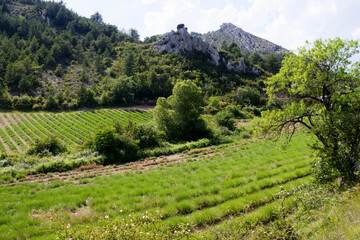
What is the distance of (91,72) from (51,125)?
52.8 meters

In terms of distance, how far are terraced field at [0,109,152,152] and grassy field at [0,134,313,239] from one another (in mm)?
20660

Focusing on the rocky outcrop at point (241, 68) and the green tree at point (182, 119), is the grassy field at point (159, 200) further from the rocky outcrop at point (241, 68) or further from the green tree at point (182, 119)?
the rocky outcrop at point (241, 68)

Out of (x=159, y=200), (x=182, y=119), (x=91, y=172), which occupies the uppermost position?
(x=182, y=119)

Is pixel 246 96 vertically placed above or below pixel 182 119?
above

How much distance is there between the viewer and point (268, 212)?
24.7 feet

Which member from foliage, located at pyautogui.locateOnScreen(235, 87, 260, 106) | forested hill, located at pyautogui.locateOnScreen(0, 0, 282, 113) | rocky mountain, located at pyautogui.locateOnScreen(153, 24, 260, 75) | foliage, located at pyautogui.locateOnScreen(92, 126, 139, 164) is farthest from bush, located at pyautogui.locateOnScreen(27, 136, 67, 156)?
rocky mountain, located at pyautogui.locateOnScreen(153, 24, 260, 75)

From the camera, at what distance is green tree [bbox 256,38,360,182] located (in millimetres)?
7129

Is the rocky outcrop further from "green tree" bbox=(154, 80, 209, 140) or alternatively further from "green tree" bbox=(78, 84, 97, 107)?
"green tree" bbox=(154, 80, 209, 140)

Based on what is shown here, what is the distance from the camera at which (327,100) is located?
8383mm

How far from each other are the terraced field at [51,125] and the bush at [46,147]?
7.69 metres

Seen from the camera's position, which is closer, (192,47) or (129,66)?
(129,66)

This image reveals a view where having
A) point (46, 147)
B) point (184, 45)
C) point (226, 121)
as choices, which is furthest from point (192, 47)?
point (46, 147)

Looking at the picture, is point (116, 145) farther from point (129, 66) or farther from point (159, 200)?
point (129, 66)

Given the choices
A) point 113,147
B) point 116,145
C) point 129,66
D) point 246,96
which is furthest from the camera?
point 129,66
